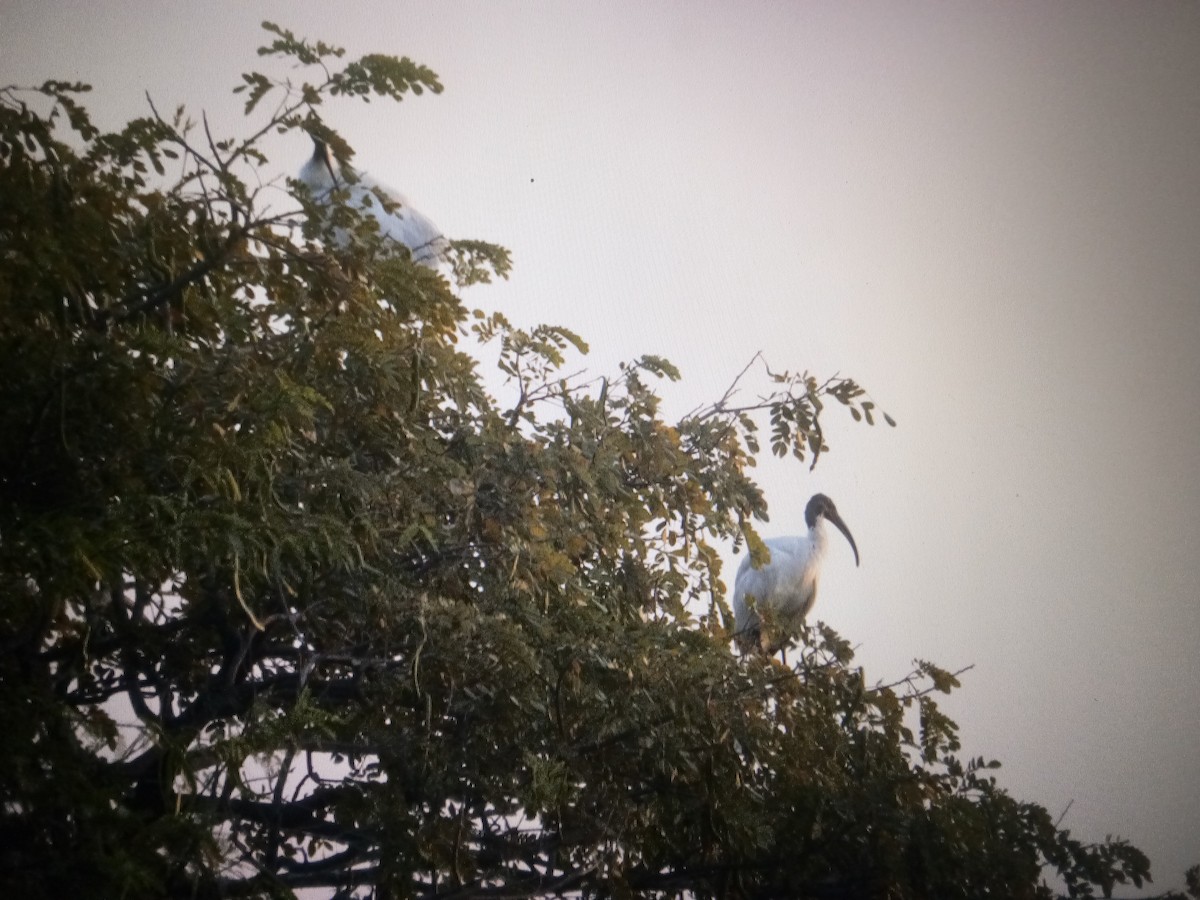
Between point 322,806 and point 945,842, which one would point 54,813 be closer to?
point 322,806

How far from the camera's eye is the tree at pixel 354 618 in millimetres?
1768

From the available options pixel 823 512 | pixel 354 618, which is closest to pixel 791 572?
pixel 823 512

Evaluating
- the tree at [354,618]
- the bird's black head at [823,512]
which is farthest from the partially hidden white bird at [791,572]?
the tree at [354,618]

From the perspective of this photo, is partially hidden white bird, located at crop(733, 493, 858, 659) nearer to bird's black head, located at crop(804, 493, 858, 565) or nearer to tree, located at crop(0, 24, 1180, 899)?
bird's black head, located at crop(804, 493, 858, 565)

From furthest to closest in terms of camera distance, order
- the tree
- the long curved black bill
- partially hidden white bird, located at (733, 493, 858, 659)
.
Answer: the long curved black bill → partially hidden white bird, located at (733, 493, 858, 659) → the tree

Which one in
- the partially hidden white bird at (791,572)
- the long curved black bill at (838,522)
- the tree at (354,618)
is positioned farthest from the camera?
the long curved black bill at (838,522)

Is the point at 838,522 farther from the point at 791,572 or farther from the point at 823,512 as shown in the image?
the point at 791,572

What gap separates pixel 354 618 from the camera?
2.33 metres

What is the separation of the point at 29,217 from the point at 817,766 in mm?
1984

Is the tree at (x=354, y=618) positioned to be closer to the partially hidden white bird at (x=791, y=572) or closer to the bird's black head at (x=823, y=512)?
the partially hidden white bird at (x=791, y=572)

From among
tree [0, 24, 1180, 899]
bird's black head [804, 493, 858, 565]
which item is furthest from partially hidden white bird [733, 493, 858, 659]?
tree [0, 24, 1180, 899]

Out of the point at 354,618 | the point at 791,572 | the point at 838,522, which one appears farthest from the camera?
the point at 838,522

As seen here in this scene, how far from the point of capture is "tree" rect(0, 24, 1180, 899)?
1.77m

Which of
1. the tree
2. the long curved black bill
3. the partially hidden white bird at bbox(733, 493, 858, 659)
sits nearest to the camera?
the tree
